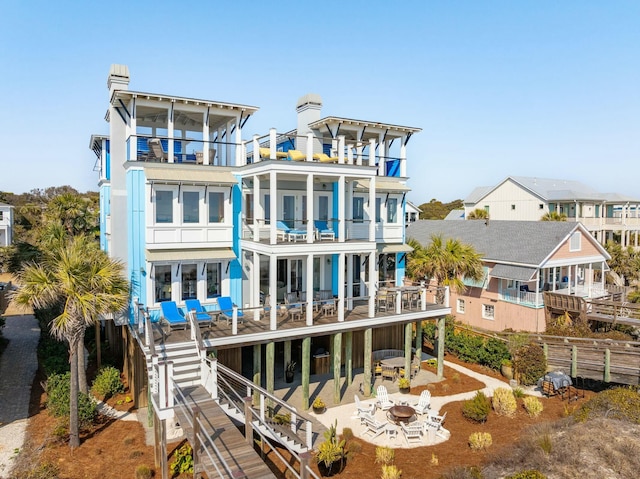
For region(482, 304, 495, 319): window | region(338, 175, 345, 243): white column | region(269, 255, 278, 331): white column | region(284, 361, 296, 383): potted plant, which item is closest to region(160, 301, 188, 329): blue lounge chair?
region(269, 255, 278, 331): white column

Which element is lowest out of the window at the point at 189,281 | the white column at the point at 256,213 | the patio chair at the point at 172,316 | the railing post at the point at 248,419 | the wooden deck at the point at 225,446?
the wooden deck at the point at 225,446

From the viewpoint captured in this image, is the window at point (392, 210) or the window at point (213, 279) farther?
the window at point (392, 210)

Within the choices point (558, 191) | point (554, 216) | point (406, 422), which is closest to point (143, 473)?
point (406, 422)

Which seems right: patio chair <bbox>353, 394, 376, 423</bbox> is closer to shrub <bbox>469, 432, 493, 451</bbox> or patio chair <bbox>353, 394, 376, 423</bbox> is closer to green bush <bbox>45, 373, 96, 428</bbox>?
shrub <bbox>469, 432, 493, 451</bbox>

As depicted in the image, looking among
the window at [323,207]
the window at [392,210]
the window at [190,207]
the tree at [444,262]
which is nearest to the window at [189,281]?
the window at [190,207]

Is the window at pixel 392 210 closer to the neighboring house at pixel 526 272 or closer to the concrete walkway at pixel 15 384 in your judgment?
the neighboring house at pixel 526 272

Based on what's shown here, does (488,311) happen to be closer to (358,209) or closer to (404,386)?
(358,209)

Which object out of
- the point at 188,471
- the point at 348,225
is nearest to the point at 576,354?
the point at 348,225

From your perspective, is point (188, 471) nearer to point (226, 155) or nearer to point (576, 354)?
point (226, 155)

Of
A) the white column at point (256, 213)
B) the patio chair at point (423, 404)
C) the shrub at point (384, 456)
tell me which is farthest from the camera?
the white column at point (256, 213)
